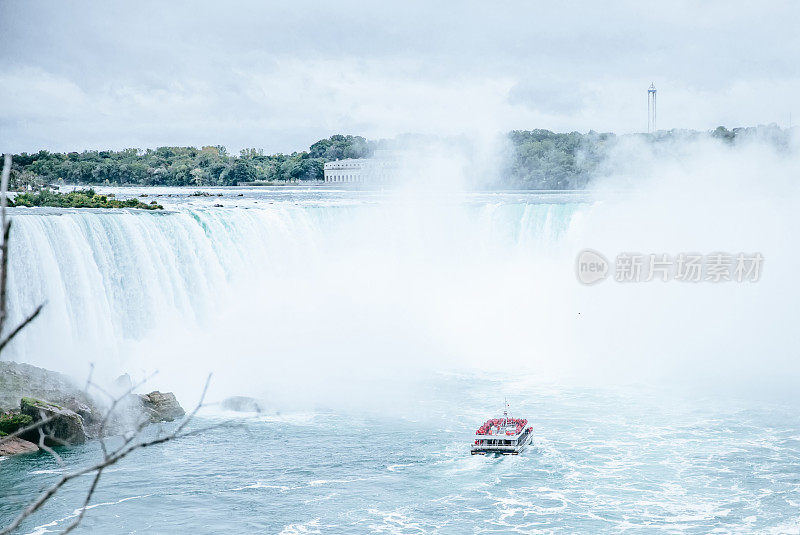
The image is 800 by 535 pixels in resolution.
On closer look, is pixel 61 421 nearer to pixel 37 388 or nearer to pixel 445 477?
pixel 37 388

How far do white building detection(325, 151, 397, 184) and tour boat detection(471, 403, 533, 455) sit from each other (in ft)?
152

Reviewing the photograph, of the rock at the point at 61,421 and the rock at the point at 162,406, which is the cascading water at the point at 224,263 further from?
the rock at the point at 61,421

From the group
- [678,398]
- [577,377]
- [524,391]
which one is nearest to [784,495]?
[678,398]

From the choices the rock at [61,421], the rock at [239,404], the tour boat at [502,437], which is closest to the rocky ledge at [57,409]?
the rock at [61,421]

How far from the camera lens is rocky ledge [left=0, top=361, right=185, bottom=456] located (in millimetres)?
15477

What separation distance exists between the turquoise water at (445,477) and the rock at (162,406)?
63cm

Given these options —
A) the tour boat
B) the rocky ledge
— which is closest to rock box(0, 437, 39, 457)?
the rocky ledge

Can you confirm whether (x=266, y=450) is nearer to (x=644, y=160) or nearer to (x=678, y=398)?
(x=678, y=398)

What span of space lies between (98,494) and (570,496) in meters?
6.94

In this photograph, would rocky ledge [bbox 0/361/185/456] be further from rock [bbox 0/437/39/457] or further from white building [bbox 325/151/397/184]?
white building [bbox 325/151/397/184]

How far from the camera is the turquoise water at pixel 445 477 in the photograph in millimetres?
12234

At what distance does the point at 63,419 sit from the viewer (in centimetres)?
1570

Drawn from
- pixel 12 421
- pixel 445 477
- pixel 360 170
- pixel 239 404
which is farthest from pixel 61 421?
pixel 360 170

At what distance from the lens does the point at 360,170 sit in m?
72.2
